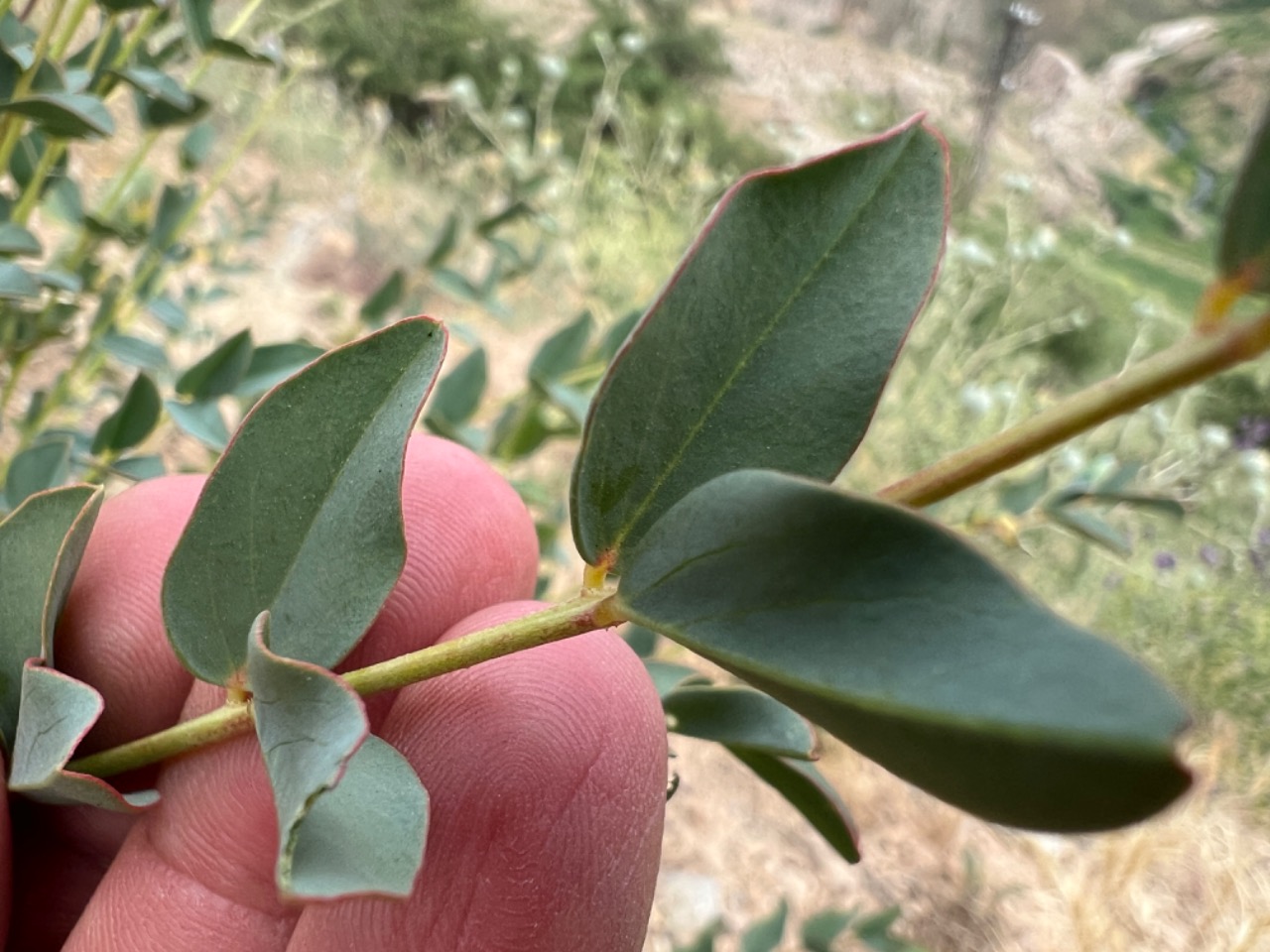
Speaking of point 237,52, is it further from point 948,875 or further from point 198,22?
point 948,875

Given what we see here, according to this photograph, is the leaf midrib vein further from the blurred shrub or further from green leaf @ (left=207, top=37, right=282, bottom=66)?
the blurred shrub

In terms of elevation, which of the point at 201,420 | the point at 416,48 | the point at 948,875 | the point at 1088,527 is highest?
the point at 201,420

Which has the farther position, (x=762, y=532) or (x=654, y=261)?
(x=654, y=261)

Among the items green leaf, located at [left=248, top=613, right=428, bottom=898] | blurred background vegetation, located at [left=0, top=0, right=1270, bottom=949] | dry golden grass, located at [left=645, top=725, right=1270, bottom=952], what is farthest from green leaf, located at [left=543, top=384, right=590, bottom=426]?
dry golden grass, located at [left=645, top=725, right=1270, bottom=952]

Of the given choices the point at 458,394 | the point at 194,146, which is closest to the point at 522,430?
the point at 458,394

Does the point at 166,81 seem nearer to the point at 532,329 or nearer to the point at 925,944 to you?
the point at 925,944

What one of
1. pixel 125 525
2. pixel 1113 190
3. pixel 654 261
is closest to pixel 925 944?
pixel 125 525

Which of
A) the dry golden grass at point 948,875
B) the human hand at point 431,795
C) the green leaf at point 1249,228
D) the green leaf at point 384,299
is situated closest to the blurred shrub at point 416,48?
the dry golden grass at point 948,875
